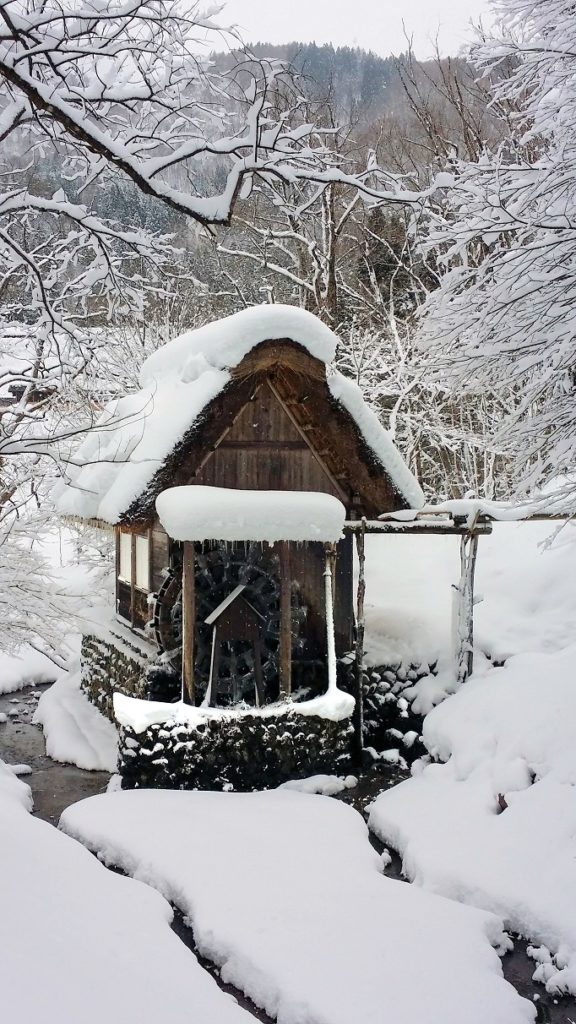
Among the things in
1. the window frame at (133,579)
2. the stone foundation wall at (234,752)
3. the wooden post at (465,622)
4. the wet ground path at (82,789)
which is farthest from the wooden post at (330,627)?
the window frame at (133,579)

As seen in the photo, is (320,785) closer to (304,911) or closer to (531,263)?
(304,911)

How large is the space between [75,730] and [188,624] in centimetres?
388

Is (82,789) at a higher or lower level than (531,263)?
lower

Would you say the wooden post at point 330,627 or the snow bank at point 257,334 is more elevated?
the snow bank at point 257,334

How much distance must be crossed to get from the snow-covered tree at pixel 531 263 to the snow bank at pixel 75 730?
742cm

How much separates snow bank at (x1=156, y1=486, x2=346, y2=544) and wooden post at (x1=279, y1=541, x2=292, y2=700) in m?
0.51

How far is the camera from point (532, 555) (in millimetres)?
14719

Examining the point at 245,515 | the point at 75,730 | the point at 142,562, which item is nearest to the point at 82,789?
the point at 75,730

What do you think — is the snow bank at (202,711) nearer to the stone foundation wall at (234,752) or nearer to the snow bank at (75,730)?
the stone foundation wall at (234,752)

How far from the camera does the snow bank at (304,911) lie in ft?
19.5

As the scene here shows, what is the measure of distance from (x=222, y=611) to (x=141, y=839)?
12.1 feet

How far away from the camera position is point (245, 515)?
10.3m

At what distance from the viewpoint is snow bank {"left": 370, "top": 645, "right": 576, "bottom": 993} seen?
7312mm

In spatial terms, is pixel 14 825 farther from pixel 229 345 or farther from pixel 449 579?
pixel 449 579
